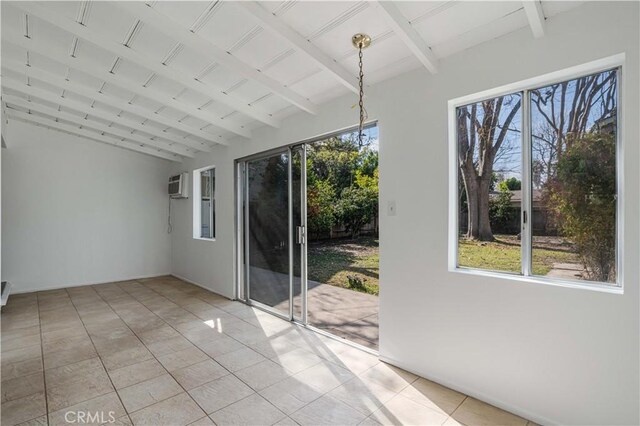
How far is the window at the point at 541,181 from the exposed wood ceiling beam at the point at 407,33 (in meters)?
0.36

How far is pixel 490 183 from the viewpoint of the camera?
2.28 m

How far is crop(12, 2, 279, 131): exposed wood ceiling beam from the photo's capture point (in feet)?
7.02

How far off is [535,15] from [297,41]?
1.43m

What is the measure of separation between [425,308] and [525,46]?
1927 mm

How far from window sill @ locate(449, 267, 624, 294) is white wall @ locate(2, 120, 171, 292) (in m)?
6.05

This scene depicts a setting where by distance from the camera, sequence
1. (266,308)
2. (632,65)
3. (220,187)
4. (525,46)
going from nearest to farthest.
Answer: (632,65), (525,46), (266,308), (220,187)

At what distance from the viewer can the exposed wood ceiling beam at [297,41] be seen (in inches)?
74.9

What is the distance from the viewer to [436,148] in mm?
2350

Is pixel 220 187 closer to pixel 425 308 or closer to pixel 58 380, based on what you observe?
pixel 58 380

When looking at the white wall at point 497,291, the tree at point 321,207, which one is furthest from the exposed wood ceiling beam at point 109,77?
the tree at point 321,207

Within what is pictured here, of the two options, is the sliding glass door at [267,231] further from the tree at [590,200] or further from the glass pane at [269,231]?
the tree at [590,200]

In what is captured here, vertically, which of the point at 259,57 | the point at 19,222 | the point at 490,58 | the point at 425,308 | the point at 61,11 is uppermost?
the point at 61,11

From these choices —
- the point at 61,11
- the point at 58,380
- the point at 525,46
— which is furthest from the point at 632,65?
the point at 58,380

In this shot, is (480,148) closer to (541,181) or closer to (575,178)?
(541,181)
